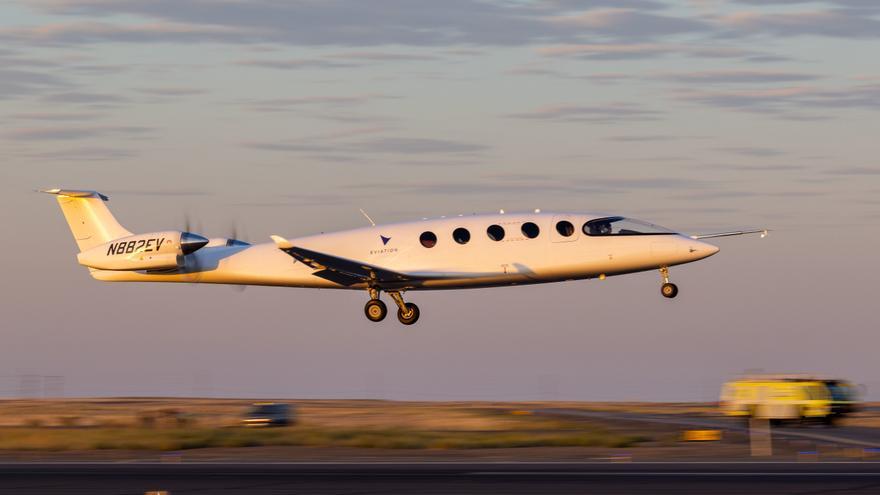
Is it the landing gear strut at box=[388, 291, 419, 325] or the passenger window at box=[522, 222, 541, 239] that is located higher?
the passenger window at box=[522, 222, 541, 239]

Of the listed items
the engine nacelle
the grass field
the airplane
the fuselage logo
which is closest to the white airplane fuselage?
the airplane

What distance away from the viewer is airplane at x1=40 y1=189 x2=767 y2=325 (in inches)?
1569

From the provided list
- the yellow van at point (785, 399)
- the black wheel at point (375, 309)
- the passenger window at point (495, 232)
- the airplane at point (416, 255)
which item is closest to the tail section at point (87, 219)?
the airplane at point (416, 255)

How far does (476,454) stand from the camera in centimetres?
3656

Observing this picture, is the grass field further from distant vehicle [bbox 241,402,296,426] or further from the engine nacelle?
the engine nacelle

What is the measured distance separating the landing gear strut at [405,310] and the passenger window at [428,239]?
9.20 ft

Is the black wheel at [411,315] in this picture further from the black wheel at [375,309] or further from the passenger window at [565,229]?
the passenger window at [565,229]

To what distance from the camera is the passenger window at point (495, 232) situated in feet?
133
